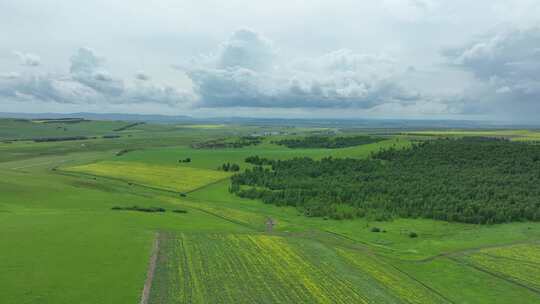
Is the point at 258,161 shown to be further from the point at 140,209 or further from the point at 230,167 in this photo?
the point at 140,209

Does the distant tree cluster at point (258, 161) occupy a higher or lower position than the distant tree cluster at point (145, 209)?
higher

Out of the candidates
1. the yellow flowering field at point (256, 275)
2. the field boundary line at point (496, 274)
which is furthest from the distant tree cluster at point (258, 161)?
the field boundary line at point (496, 274)

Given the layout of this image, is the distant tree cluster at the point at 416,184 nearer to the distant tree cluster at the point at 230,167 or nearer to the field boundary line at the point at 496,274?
the distant tree cluster at the point at 230,167

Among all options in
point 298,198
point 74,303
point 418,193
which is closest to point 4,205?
point 74,303

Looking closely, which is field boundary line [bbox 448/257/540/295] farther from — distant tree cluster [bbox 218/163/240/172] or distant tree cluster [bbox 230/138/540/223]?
distant tree cluster [bbox 218/163/240/172]

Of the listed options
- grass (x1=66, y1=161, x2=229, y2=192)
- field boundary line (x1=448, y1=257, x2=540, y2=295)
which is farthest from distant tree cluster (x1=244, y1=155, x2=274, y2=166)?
field boundary line (x1=448, y1=257, x2=540, y2=295)

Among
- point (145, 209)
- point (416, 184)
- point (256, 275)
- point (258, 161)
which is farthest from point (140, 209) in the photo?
point (258, 161)
